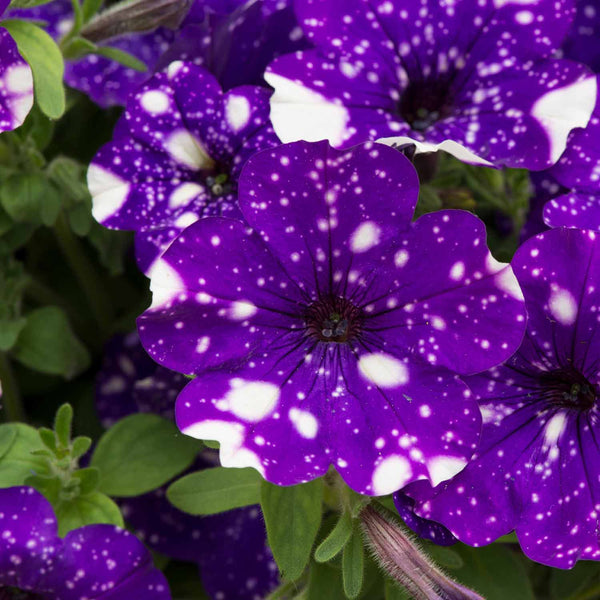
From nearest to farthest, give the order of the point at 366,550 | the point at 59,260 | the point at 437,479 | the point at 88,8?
the point at 437,479, the point at 366,550, the point at 88,8, the point at 59,260

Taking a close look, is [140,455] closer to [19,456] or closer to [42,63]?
[19,456]

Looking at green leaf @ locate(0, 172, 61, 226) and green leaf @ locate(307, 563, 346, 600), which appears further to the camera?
green leaf @ locate(0, 172, 61, 226)

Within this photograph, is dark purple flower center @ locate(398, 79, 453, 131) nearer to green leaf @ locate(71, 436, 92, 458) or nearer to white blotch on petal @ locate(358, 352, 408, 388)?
white blotch on petal @ locate(358, 352, 408, 388)

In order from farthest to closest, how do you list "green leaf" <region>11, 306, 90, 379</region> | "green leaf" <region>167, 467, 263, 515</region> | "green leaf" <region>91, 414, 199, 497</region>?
"green leaf" <region>11, 306, 90, 379</region> < "green leaf" <region>91, 414, 199, 497</region> < "green leaf" <region>167, 467, 263, 515</region>

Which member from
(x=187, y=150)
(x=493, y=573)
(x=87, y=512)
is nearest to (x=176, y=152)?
(x=187, y=150)

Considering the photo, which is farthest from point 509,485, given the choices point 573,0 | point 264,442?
point 573,0

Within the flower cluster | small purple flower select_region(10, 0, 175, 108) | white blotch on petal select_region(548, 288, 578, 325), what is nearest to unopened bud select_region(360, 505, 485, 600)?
the flower cluster

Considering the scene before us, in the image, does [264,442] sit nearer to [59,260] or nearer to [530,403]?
[530,403]
